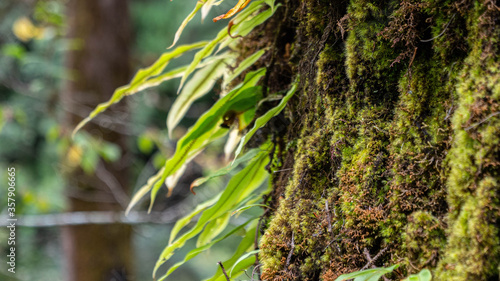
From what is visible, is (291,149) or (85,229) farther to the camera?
(85,229)

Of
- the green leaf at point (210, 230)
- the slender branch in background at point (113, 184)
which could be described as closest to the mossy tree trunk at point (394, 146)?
the green leaf at point (210, 230)

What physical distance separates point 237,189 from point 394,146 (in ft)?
1.23

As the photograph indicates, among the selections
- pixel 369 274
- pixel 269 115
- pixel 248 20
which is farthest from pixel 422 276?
pixel 248 20

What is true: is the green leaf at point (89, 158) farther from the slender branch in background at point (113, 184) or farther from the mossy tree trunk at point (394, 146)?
the mossy tree trunk at point (394, 146)

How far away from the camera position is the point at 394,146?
56cm

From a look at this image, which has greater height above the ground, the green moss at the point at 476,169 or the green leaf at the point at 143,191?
the green moss at the point at 476,169

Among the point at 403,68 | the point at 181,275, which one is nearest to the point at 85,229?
the point at 403,68

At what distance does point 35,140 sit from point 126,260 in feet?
7.26

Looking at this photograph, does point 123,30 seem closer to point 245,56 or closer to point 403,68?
point 245,56

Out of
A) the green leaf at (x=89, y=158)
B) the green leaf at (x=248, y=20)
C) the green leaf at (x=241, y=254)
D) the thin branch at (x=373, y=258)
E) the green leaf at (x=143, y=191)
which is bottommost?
the green leaf at (x=89, y=158)

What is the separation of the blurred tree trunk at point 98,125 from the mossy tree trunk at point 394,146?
2454 millimetres

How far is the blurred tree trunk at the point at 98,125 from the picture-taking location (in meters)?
2.95

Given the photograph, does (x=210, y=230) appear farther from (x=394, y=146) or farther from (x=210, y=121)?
(x=394, y=146)

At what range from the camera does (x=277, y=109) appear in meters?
0.71
